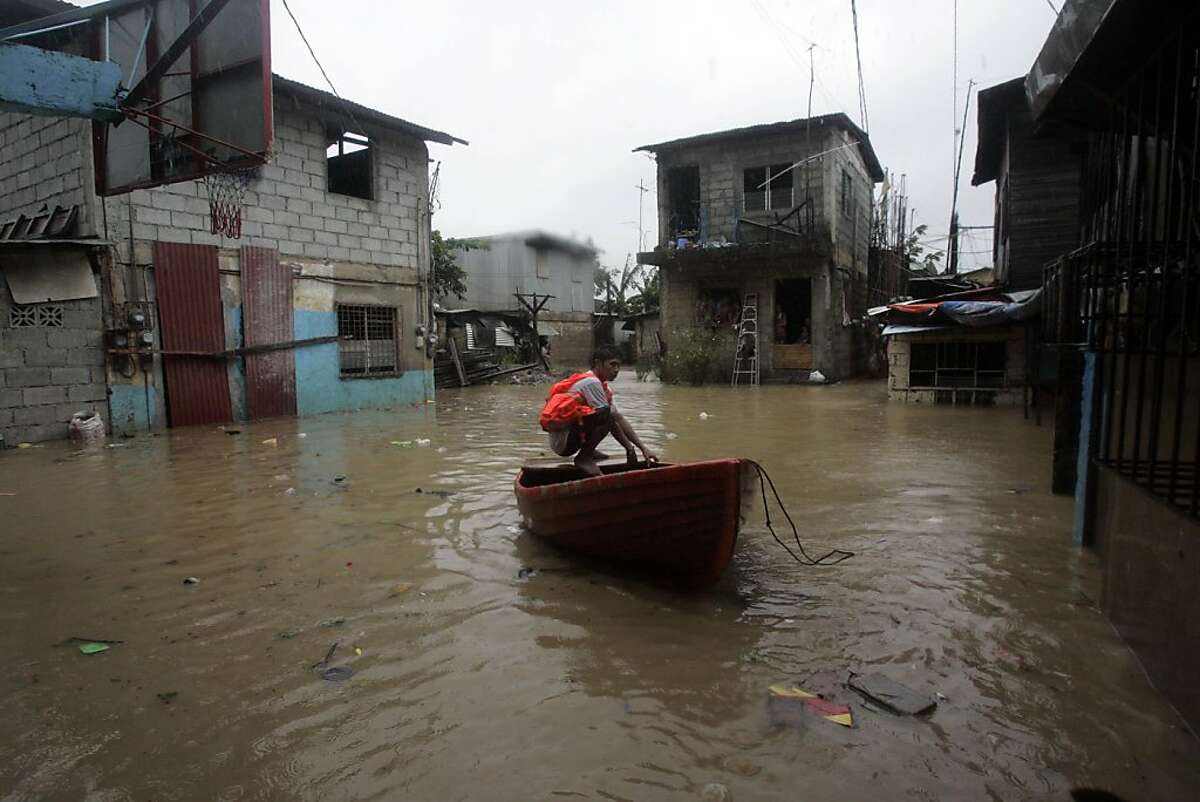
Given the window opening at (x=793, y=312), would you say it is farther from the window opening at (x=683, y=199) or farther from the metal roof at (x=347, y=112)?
the metal roof at (x=347, y=112)

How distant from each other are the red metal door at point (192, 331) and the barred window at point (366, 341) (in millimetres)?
2437

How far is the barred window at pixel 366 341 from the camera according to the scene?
13.9m

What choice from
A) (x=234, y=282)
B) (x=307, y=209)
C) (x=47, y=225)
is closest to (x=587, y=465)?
(x=234, y=282)

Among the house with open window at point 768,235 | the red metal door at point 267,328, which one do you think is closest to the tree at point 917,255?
the house with open window at point 768,235

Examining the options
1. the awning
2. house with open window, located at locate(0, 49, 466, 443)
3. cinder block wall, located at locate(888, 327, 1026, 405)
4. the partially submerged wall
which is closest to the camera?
the partially submerged wall

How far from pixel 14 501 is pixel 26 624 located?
11.6ft

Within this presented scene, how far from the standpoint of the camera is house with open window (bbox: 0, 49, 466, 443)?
32.3 feet

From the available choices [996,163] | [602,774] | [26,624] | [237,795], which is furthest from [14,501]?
[996,163]

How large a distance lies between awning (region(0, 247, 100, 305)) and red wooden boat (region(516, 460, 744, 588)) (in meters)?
8.49

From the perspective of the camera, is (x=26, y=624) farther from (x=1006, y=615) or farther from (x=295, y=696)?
(x=1006, y=615)

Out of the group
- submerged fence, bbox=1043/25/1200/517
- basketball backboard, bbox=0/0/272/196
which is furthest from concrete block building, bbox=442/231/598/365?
submerged fence, bbox=1043/25/1200/517

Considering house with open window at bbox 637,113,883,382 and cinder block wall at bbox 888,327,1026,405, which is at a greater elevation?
house with open window at bbox 637,113,883,382

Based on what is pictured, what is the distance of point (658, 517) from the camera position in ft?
13.5

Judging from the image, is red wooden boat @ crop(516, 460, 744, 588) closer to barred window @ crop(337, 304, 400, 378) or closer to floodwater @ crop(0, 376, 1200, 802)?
floodwater @ crop(0, 376, 1200, 802)
